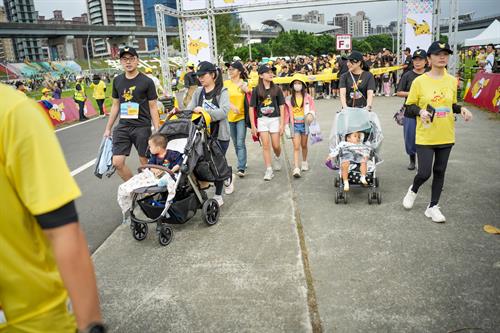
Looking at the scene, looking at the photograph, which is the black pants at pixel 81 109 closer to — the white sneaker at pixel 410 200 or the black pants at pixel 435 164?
the white sneaker at pixel 410 200

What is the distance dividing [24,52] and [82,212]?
192357 mm

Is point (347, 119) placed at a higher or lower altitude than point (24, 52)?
lower

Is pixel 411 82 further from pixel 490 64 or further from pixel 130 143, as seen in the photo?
pixel 490 64

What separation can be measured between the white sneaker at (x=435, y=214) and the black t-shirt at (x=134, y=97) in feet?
12.3

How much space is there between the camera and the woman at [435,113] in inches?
182

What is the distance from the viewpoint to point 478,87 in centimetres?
1429

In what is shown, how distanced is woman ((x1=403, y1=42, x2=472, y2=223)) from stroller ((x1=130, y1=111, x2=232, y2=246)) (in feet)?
7.95

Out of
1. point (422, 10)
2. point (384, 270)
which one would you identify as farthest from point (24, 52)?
point (384, 270)

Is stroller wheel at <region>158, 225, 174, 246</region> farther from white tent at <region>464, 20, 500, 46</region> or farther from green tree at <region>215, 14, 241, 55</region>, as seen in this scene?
green tree at <region>215, 14, 241, 55</region>

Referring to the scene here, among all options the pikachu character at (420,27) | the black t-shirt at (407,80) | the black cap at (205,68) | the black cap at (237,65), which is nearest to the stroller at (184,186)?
the black cap at (205,68)

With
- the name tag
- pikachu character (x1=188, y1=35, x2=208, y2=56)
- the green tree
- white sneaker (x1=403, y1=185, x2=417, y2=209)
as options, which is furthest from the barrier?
the green tree

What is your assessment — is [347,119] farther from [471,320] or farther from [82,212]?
[82,212]

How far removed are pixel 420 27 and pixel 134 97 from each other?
649 inches

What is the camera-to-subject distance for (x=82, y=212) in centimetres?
601
